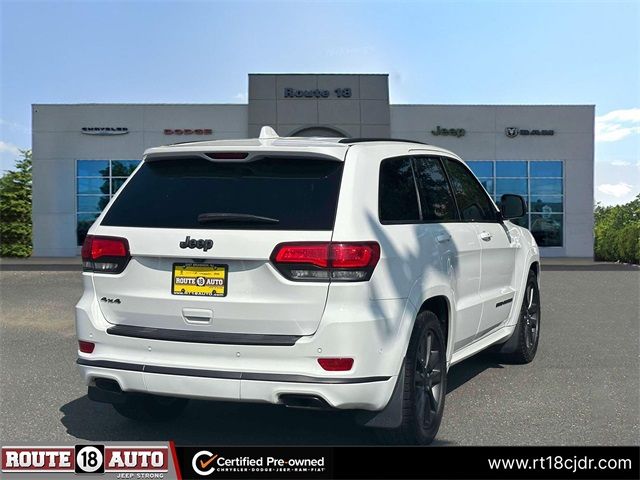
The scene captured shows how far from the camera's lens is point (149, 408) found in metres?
5.59

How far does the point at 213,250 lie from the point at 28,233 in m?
32.6

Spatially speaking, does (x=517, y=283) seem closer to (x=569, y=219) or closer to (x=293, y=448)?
(x=293, y=448)

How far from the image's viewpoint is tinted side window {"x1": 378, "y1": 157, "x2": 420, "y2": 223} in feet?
15.8

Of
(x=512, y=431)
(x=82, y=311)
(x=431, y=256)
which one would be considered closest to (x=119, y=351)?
(x=82, y=311)

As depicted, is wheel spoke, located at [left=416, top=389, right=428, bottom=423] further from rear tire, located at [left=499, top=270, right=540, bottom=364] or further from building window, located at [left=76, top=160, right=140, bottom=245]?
building window, located at [left=76, top=160, right=140, bottom=245]

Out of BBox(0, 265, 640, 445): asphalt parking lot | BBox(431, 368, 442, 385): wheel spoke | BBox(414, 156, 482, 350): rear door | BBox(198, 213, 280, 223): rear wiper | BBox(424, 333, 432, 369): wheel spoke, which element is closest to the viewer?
BBox(198, 213, 280, 223): rear wiper

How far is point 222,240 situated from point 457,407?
8.71 feet

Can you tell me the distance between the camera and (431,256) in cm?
514

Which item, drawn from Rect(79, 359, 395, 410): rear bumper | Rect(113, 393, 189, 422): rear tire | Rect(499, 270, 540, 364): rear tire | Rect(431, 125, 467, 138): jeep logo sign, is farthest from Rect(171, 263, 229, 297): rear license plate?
Rect(431, 125, 467, 138): jeep logo sign

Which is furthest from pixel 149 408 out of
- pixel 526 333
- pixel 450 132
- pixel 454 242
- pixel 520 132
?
pixel 520 132

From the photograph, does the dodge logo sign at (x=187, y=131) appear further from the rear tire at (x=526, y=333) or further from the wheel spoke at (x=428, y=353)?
the wheel spoke at (x=428, y=353)

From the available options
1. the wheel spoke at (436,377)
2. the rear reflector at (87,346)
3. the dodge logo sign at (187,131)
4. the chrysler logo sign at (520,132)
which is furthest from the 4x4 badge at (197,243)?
the chrysler logo sign at (520,132)

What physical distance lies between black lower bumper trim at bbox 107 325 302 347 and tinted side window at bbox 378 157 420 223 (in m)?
0.94

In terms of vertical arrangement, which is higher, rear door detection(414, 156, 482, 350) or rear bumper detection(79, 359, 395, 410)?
rear door detection(414, 156, 482, 350)
